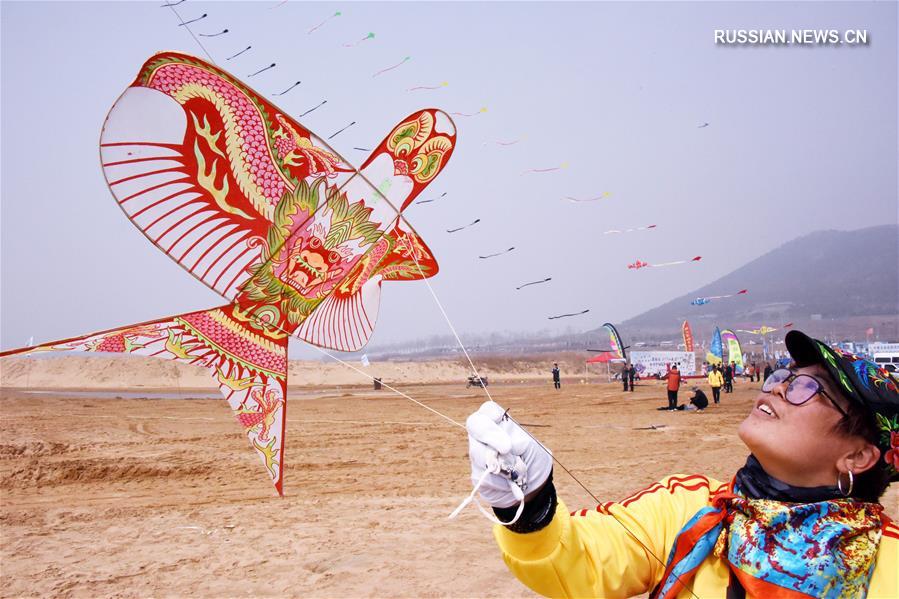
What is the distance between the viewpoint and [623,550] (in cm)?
174

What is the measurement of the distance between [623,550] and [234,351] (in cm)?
211

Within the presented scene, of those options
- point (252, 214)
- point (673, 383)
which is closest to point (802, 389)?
point (252, 214)

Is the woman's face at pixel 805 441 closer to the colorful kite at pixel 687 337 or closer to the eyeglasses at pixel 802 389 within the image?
the eyeglasses at pixel 802 389

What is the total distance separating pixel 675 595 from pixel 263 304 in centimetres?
224

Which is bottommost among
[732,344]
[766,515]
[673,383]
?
[732,344]

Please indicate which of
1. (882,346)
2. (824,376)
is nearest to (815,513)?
(824,376)

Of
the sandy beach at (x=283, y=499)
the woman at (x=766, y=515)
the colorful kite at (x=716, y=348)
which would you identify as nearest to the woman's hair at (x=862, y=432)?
the woman at (x=766, y=515)

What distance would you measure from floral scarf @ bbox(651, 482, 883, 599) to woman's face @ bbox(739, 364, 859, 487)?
8 cm

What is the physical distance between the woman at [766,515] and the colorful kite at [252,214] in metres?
1.81

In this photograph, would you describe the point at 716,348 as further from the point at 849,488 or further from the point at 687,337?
the point at 849,488

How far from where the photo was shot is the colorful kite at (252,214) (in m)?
2.78

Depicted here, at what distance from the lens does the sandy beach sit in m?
4.93

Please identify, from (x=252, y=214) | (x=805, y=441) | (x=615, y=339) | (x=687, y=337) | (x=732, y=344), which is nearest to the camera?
(x=805, y=441)

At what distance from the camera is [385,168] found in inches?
126
